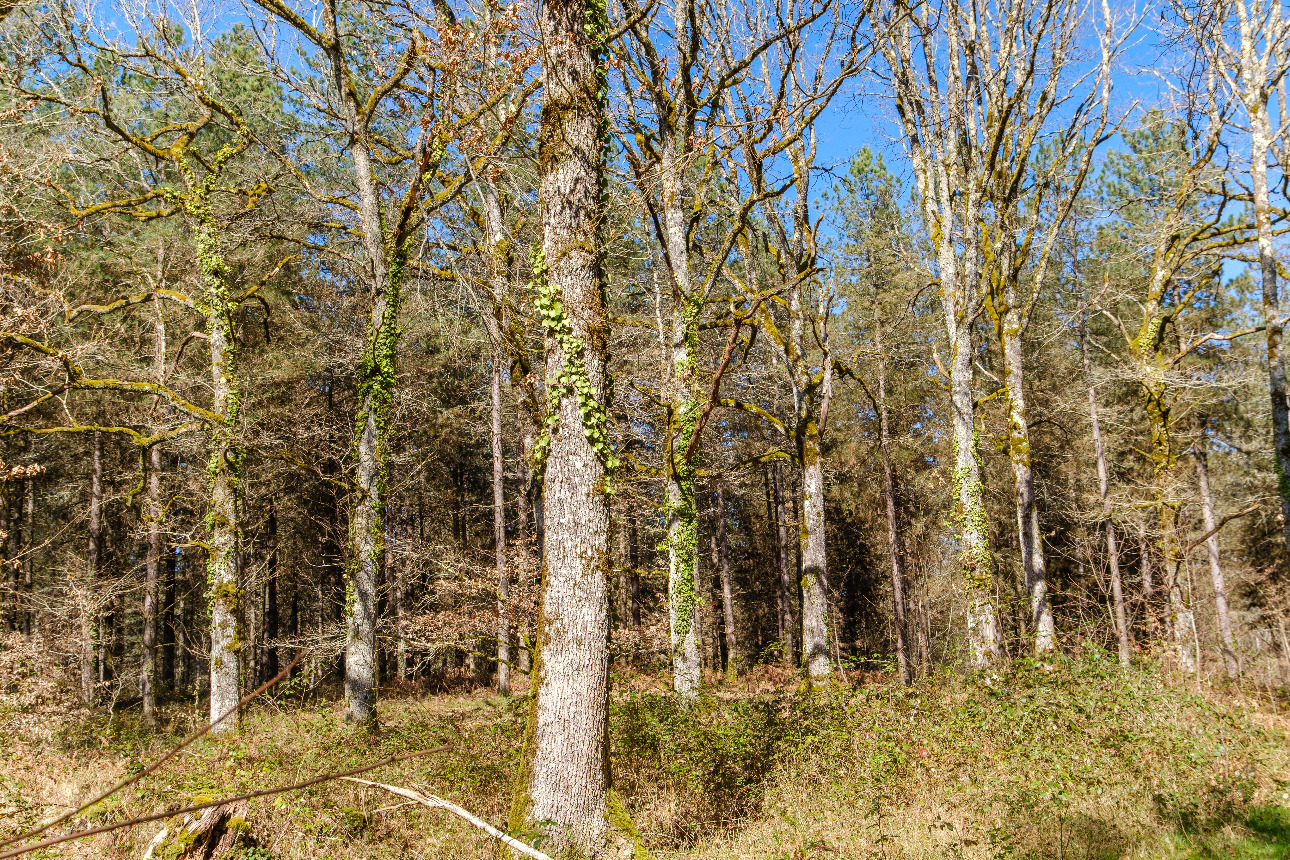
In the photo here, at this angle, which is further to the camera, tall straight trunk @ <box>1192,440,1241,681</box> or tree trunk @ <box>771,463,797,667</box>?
tree trunk @ <box>771,463,797,667</box>

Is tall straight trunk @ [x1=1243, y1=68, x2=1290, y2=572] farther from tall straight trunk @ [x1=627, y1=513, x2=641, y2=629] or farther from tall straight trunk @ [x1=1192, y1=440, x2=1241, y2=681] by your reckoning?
tall straight trunk @ [x1=627, y1=513, x2=641, y2=629]

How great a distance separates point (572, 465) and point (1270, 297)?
39.5 feet

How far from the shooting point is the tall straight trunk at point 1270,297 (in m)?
10.7

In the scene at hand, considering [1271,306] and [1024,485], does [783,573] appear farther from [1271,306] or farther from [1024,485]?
[1271,306]

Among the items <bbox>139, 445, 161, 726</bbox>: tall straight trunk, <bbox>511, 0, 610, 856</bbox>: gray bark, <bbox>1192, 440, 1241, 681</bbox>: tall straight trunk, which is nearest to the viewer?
<bbox>511, 0, 610, 856</bbox>: gray bark

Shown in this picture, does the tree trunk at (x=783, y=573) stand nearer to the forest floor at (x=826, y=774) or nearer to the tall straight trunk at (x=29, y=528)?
the forest floor at (x=826, y=774)

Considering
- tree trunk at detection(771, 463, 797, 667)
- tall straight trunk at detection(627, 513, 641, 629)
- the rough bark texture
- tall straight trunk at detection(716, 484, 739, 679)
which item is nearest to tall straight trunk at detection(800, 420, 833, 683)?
the rough bark texture

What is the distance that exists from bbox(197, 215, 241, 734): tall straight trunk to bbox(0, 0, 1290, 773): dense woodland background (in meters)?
0.07

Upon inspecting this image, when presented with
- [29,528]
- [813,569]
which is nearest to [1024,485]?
[813,569]

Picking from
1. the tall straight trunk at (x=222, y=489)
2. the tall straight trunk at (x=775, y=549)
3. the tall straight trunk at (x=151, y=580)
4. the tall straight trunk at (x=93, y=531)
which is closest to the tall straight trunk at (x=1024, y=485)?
the tall straight trunk at (x=222, y=489)

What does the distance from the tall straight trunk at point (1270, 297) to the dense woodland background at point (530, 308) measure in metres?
0.13

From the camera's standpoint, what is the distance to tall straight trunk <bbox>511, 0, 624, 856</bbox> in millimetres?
5102

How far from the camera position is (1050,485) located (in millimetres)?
21234

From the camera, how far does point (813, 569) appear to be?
11.4 meters
